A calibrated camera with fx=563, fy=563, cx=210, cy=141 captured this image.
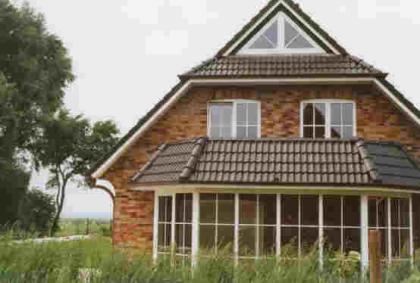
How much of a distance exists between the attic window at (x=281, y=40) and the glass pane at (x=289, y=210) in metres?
5.15

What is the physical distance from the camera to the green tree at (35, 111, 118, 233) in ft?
119

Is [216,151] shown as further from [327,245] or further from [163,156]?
[327,245]

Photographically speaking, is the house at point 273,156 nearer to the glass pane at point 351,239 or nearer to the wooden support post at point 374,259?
the glass pane at point 351,239

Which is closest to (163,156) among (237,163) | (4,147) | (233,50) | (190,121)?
(190,121)

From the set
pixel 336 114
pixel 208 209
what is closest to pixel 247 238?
pixel 208 209

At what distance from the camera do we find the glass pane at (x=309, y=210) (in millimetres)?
14039

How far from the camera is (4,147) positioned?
1268 inches

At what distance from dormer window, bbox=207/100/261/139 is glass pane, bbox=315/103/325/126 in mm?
1661

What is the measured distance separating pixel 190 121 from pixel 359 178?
543cm

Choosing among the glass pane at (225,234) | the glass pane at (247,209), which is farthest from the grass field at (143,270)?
the glass pane at (225,234)

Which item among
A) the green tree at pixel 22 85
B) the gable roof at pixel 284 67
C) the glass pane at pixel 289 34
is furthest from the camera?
the green tree at pixel 22 85

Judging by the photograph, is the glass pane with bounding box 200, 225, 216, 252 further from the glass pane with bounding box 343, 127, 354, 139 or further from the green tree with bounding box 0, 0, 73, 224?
the green tree with bounding box 0, 0, 73, 224

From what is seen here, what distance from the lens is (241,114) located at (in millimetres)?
16625

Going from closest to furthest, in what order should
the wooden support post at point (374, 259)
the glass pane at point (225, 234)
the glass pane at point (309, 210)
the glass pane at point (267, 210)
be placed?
1. the wooden support post at point (374, 259)
2. the glass pane at point (309, 210)
3. the glass pane at point (267, 210)
4. the glass pane at point (225, 234)
